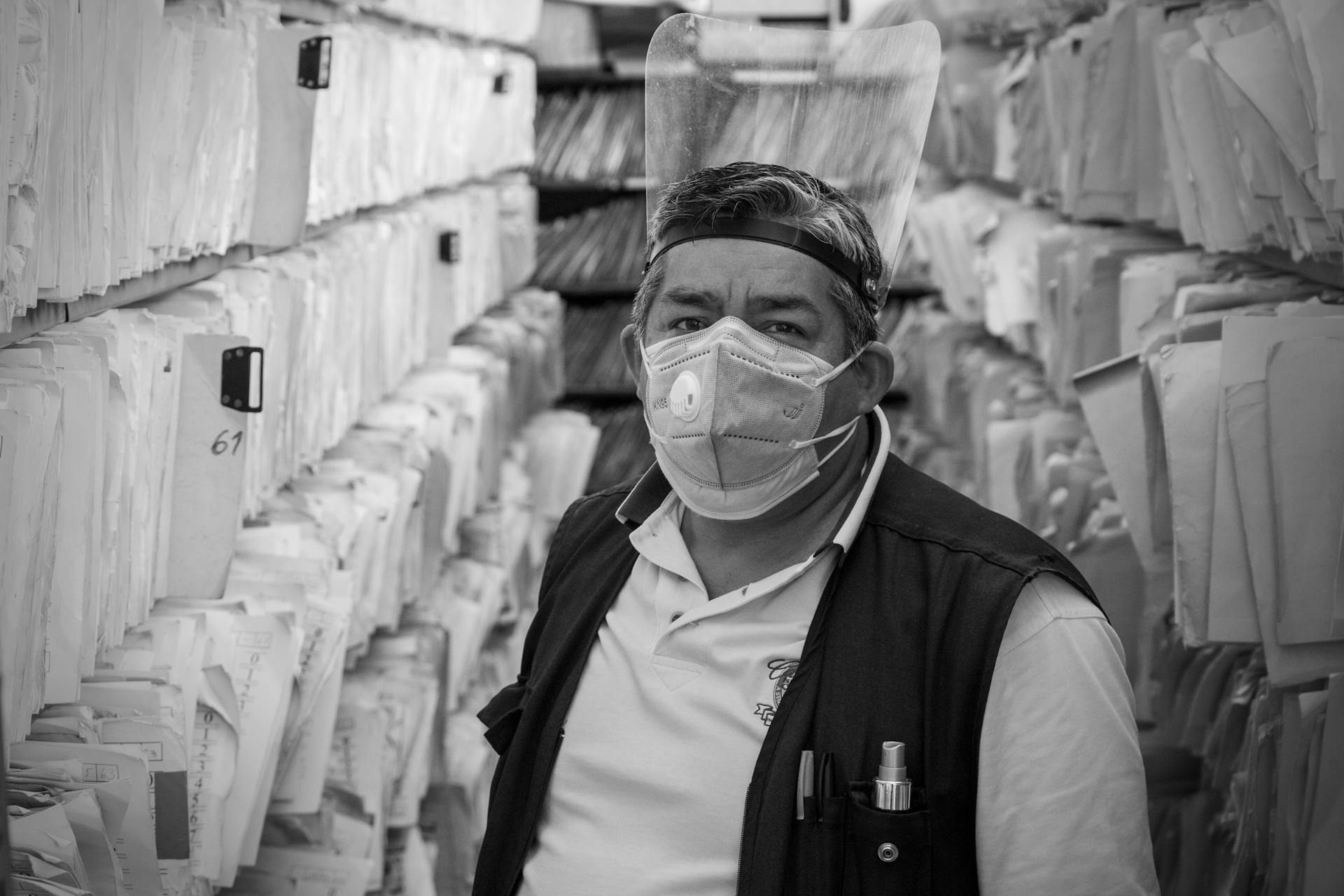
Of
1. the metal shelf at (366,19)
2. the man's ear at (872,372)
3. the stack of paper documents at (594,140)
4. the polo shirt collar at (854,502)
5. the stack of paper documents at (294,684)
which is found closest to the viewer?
the stack of paper documents at (294,684)

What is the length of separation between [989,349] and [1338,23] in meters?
2.77

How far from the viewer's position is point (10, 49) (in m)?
1.28

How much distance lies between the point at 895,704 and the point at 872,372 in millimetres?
431

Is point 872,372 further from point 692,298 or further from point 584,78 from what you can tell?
point 584,78

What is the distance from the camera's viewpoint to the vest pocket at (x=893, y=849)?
1.37 meters

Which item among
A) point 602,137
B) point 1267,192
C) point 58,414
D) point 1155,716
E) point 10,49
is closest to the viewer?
point 10,49

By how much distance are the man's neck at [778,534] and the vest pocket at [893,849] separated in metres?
0.33

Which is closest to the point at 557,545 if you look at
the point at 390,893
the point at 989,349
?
the point at 390,893

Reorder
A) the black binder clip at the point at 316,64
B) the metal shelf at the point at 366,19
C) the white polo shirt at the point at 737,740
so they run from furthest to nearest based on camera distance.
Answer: the metal shelf at the point at 366,19 → the black binder clip at the point at 316,64 → the white polo shirt at the point at 737,740

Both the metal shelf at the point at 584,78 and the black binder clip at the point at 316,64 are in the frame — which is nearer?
the black binder clip at the point at 316,64

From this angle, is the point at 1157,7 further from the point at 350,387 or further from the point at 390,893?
the point at 390,893

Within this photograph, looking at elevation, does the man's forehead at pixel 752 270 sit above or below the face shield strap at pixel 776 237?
below

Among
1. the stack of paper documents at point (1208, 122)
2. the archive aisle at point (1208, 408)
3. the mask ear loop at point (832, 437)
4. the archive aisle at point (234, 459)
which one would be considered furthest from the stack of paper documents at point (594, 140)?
the mask ear loop at point (832, 437)

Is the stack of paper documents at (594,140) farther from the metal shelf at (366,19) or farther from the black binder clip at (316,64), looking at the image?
the black binder clip at (316,64)
